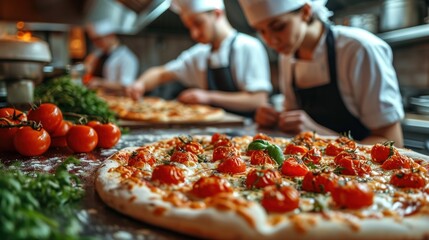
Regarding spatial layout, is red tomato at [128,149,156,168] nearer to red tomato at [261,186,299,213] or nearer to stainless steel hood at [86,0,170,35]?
red tomato at [261,186,299,213]

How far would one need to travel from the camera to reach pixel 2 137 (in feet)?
7.22

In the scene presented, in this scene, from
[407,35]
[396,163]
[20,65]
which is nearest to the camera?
[396,163]

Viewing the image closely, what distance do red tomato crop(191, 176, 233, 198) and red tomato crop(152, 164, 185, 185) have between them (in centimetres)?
15

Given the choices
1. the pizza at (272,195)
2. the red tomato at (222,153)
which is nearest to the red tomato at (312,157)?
the pizza at (272,195)

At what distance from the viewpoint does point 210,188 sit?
56.6 inches

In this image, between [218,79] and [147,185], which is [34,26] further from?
[147,185]

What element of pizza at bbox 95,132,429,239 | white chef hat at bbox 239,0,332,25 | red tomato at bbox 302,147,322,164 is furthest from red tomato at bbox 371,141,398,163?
white chef hat at bbox 239,0,332,25

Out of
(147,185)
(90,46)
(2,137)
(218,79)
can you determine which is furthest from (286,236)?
(90,46)

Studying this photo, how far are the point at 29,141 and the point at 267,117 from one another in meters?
2.00

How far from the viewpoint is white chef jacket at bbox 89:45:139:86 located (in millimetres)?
8430

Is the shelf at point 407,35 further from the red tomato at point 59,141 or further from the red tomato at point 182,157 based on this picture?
the red tomato at point 59,141

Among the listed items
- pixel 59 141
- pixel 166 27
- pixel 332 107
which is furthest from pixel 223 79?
pixel 166 27

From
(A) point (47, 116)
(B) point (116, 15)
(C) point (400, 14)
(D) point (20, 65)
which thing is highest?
(B) point (116, 15)

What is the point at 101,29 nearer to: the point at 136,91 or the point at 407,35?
the point at 136,91
